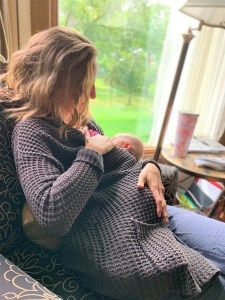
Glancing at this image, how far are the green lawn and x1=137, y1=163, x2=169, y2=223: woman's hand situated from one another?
41.0 inches

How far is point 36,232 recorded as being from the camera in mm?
838

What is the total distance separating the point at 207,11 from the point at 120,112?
85cm

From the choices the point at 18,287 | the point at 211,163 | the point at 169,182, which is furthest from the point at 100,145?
the point at 211,163

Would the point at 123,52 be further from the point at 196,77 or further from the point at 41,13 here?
the point at 41,13

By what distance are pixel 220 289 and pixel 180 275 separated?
19 centimetres

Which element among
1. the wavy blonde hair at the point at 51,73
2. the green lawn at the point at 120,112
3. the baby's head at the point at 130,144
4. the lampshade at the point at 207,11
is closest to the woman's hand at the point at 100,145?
the wavy blonde hair at the point at 51,73

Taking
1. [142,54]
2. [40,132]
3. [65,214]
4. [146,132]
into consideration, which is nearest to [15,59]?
[40,132]

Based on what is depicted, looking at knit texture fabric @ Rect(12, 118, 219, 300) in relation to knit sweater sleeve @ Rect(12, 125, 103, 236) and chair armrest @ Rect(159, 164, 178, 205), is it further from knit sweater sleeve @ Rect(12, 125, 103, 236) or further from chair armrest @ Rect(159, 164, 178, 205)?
chair armrest @ Rect(159, 164, 178, 205)

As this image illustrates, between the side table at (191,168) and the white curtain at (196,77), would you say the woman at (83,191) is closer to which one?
the side table at (191,168)

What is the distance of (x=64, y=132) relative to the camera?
0.93m

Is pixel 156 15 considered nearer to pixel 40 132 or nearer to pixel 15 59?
pixel 15 59

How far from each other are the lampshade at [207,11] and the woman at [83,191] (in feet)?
2.87

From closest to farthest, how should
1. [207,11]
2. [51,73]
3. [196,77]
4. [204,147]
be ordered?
[51,73] < [207,11] < [204,147] < [196,77]

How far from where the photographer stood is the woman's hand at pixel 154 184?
3.07ft
